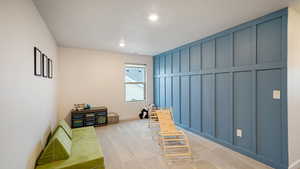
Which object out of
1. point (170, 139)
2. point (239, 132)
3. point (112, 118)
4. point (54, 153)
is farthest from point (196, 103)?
point (54, 153)

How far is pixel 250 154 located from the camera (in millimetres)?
2545

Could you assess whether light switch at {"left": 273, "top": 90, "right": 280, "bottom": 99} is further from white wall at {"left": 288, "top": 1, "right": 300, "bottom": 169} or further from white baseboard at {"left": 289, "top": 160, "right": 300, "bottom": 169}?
white baseboard at {"left": 289, "top": 160, "right": 300, "bottom": 169}

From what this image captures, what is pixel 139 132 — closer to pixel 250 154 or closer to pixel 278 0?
pixel 250 154

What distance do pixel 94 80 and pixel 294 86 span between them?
488cm

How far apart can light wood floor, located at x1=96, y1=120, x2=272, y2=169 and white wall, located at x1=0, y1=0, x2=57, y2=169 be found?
1290mm

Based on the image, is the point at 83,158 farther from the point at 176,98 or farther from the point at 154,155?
the point at 176,98

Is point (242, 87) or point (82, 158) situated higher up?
point (242, 87)

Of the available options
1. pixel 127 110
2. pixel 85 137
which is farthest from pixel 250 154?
pixel 127 110

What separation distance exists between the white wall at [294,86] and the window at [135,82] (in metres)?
4.27

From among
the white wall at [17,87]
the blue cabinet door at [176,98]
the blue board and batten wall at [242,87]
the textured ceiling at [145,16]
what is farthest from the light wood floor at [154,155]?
the textured ceiling at [145,16]

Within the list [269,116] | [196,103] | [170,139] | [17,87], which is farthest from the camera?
[196,103]

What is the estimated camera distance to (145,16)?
2340 millimetres

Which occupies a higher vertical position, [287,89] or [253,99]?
[287,89]

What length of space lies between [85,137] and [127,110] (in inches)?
102
